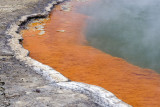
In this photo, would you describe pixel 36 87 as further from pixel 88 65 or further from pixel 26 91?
pixel 88 65

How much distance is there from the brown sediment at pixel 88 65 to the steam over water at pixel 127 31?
47 cm

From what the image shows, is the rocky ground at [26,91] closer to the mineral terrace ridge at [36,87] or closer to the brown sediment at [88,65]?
the mineral terrace ridge at [36,87]

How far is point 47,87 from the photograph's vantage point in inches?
140

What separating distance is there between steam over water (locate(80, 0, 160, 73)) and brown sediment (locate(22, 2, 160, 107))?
1.54ft

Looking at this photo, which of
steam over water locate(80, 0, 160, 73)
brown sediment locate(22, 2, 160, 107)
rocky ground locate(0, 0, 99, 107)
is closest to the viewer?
rocky ground locate(0, 0, 99, 107)

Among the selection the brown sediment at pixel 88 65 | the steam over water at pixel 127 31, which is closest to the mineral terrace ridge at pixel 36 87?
the brown sediment at pixel 88 65

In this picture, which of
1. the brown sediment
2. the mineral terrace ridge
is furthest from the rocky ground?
the brown sediment

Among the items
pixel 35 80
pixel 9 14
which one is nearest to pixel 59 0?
pixel 9 14

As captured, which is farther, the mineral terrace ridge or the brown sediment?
the brown sediment

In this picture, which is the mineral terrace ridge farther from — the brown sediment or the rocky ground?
the brown sediment

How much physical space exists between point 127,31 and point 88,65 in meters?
3.58

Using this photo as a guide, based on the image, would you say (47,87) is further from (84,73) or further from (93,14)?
(93,14)

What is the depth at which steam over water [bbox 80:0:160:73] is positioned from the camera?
6.33 meters

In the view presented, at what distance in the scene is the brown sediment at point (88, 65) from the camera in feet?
13.8
